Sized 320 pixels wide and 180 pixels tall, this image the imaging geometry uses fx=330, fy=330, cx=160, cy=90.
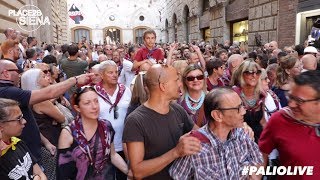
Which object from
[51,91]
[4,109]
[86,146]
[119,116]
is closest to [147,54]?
[119,116]

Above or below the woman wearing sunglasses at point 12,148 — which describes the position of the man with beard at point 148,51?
above

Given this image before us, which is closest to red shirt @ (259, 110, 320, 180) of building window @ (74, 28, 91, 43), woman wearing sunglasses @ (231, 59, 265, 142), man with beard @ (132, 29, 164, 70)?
woman wearing sunglasses @ (231, 59, 265, 142)

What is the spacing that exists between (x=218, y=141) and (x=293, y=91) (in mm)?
665

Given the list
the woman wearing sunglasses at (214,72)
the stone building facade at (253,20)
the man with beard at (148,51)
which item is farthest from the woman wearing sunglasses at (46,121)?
the stone building facade at (253,20)

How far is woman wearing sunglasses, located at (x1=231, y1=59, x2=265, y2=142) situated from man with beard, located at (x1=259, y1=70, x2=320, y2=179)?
1.26 m

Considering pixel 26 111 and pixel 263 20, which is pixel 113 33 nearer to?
pixel 263 20

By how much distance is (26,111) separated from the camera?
3.10 metres

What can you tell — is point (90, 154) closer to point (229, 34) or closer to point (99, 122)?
point (99, 122)

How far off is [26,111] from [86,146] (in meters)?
0.71

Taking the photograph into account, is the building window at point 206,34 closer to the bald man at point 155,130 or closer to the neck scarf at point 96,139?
the neck scarf at point 96,139

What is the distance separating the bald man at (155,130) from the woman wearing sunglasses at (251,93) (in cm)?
130

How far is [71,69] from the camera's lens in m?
7.08

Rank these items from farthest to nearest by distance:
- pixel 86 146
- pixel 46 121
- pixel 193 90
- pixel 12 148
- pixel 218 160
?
pixel 193 90 → pixel 46 121 → pixel 86 146 → pixel 12 148 → pixel 218 160

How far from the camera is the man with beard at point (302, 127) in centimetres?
228
